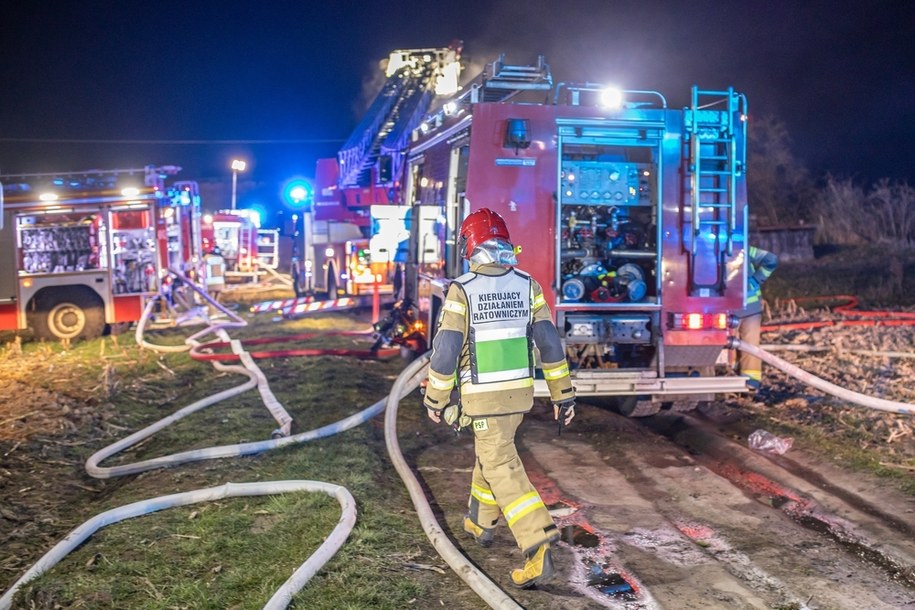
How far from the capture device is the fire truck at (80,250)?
12477mm

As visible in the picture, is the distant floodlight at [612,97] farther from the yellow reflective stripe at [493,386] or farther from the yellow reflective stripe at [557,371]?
the yellow reflective stripe at [493,386]

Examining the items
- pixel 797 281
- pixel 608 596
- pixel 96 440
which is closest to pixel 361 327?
pixel 96 440

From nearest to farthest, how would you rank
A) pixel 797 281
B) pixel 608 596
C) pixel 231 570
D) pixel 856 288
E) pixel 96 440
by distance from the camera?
1. pixel 608 596
2. pixel 231 570
3. pixel 96 440
4. pixel 856 288
5. pixel 797 281

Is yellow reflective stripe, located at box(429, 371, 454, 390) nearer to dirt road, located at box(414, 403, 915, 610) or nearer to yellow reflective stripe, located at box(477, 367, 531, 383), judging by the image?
yellow reflective stripe, located at box(477, 367, 531, 383)

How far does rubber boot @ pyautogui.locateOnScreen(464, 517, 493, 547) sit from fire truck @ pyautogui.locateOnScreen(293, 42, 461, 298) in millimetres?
6077

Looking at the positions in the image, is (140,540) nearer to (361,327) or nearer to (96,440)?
(96,440)

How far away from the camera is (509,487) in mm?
4078

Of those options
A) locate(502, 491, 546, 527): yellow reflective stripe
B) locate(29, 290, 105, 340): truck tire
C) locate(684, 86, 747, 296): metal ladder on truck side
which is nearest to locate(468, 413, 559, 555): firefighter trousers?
locate(502, 491, 546, 527): yellow reflective stripe

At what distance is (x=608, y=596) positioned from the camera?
3922 mm

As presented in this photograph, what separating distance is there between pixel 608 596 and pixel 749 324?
3.99 metres

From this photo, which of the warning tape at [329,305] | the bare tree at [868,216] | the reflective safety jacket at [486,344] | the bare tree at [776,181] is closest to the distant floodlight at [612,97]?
the reflective safety jacket at [486,344]

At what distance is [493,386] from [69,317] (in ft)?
34.9

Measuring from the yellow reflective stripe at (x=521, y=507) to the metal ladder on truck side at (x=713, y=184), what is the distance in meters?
3.30

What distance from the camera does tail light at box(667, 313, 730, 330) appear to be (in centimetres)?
678
